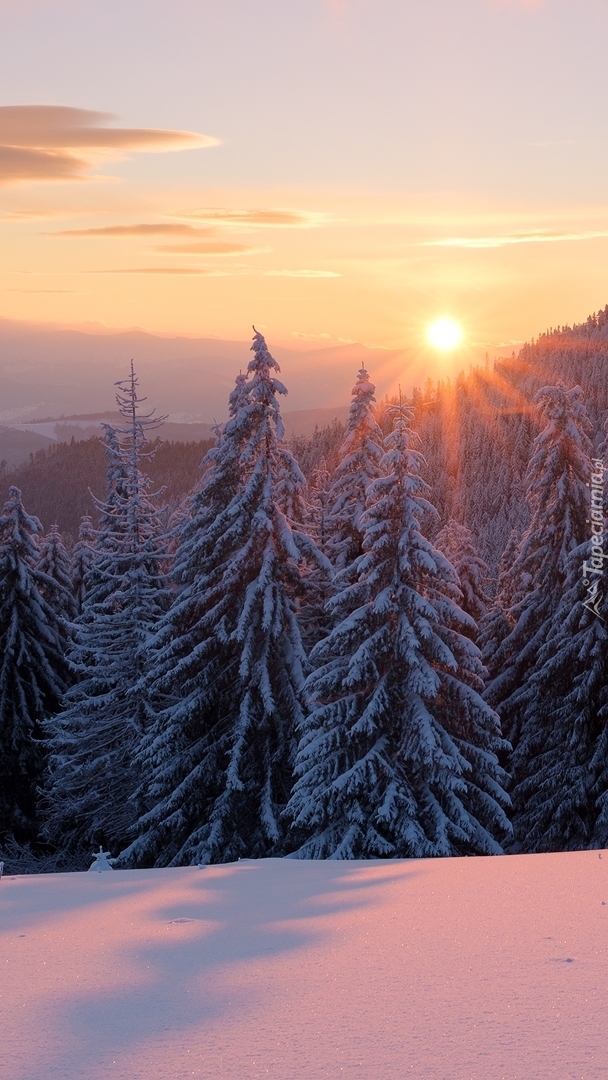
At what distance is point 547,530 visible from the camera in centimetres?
2839

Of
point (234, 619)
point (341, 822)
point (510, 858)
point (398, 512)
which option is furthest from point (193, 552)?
point (510, 858)

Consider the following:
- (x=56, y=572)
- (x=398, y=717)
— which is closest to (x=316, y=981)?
(x=398, y=717)

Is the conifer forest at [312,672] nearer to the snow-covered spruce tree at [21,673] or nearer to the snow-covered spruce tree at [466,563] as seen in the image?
the snow-covered spruce tree at [21,673]

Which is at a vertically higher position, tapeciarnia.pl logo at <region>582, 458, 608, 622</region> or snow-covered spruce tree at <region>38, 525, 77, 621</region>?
tapeciarnia.pl logo at <region>582, 458, 608, 622</region>

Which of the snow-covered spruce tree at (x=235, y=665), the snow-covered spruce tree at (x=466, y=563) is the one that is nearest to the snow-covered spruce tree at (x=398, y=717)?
the snow-covered spruce tree at (x=235, y=665)

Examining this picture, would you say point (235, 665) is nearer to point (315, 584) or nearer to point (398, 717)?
point (315, 584)

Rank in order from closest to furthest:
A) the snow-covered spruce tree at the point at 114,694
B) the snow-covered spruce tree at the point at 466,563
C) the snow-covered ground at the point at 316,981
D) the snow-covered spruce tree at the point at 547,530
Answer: the snow-covered ground at the point at 316,981 < the snow-covered spruce tree at the point at 114,694 < the snow-covered spruce tree at the point at 547,530 < the snow-covered spruce tree at the point at 466,563

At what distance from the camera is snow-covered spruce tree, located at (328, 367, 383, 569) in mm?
28172

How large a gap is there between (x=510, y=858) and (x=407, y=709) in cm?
986

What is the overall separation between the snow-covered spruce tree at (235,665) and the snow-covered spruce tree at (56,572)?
1745 centimetres

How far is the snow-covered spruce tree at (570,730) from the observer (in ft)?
84.1

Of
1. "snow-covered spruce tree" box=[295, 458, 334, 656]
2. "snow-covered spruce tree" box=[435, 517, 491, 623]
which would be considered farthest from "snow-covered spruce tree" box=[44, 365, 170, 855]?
"snow-covered spruce tree" box=[435, 517, 491, 623]

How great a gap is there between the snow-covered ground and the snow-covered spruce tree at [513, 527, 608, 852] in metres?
18.6

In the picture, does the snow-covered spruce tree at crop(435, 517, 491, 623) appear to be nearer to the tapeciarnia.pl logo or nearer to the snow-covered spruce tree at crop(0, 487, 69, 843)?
the tapeciarnia.pl logo
